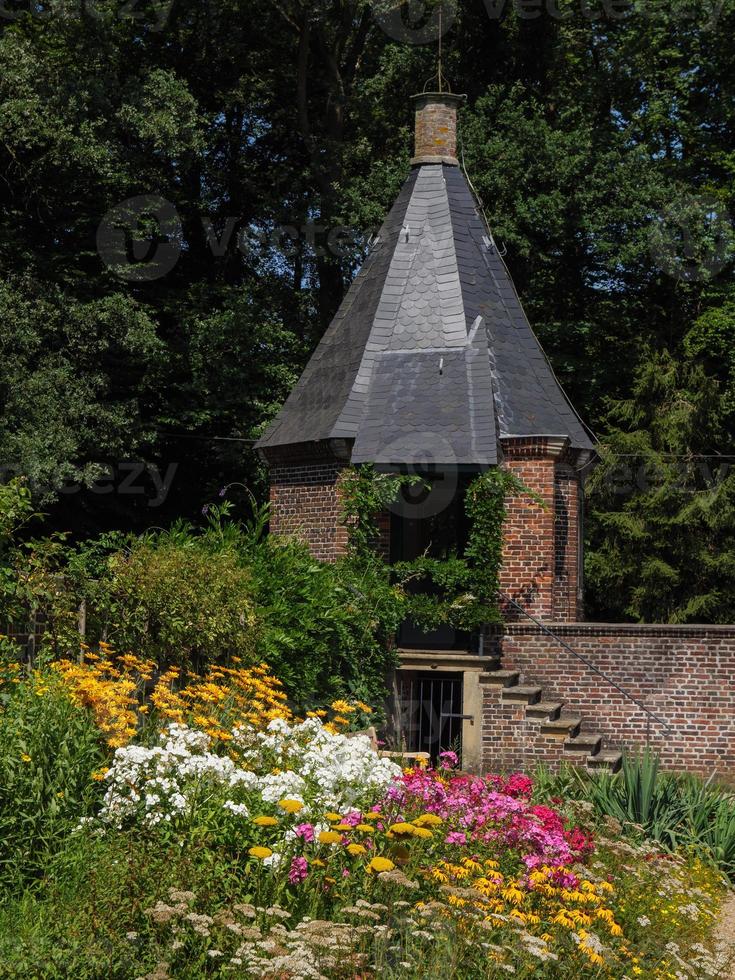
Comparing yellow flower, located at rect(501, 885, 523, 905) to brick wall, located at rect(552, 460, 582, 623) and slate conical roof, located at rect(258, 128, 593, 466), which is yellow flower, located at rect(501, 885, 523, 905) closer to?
slate conical roof, located at rect(258, 128, 593, 466)

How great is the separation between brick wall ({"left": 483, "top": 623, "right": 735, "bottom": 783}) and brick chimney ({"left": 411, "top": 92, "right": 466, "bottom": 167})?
23.1 feet

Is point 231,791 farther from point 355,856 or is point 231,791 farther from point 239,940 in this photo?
point 239,940

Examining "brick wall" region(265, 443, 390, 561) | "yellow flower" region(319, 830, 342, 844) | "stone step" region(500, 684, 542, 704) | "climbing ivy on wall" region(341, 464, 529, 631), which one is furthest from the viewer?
"brick wall" region(265, 443, 390, 561)

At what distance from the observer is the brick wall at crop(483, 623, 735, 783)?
14.4m

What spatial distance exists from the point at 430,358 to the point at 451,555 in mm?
2578

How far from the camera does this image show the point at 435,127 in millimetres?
18016

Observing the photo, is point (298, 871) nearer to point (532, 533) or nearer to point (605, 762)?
point (605, 762)

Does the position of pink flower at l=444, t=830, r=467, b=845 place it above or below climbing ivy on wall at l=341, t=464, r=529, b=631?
below

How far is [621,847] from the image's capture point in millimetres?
7812

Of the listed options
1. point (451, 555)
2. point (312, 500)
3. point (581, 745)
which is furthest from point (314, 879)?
point (312, 500)

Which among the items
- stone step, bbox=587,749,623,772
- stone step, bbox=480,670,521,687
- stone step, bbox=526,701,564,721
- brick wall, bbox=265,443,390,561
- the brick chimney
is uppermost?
the brick chimney

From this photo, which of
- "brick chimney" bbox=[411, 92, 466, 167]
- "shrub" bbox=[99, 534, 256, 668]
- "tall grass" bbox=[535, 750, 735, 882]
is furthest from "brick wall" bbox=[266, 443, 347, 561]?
"tall grass" bbox=[535, 750, 735, 882]

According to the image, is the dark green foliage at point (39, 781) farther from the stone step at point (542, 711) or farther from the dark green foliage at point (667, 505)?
the dark green foliage at point (667, 505)

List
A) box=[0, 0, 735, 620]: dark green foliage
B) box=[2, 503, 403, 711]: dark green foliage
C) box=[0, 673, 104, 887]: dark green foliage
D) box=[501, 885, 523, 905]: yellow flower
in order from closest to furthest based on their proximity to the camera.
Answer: box=[501, 885, 523, 905]: yellow flower < box=[0, 673, 104, 887]: dark green foliage < box=[2, 503, 403, 711]: dark green foliage < box=[0, 0, 735, 620]: dark green foliage
